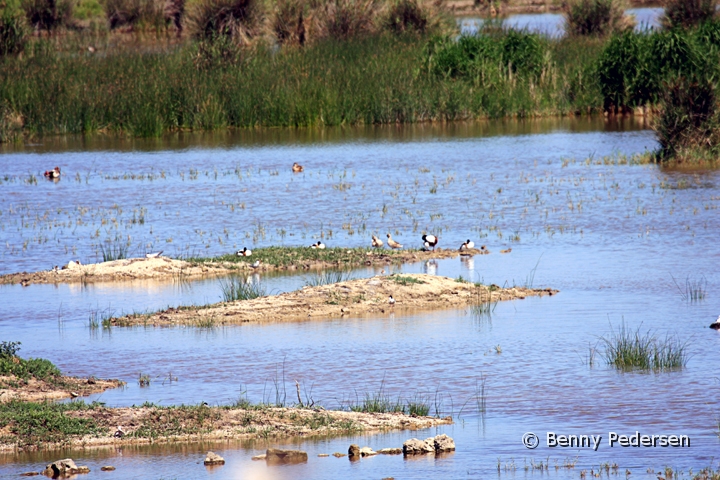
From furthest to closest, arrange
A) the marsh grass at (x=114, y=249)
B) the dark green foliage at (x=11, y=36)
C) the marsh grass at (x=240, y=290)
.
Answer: the dark green foliage at (x=11, y=36), the marsh grass at (x=114, y=249), the marsh grass at (x=240, y=290)

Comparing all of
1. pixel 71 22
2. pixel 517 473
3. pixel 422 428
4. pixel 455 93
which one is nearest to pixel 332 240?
pixel 422 428

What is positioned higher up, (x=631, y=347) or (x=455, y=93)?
(x=455, y=93)

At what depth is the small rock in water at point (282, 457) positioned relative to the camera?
8.57 metres

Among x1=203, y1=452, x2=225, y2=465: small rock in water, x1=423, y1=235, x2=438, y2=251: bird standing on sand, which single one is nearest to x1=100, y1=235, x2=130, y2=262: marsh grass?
x1=423, y1=235, x2=438, y2=251: bird standing on sand

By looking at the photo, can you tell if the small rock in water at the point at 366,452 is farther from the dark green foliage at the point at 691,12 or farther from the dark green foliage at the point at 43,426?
the dark green foliage at the point at 691,12

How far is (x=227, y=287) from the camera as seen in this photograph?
1575 centimetres

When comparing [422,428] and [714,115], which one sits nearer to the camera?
[422,428]

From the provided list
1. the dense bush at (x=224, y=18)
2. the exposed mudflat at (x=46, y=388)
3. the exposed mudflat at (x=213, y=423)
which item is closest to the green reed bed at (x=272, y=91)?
the dense bush at (x=224, y=18)

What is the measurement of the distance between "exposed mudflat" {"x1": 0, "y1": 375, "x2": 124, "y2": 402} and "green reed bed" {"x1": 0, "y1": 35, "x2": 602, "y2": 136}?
22.3 meters

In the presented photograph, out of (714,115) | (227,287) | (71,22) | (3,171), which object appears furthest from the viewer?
(71,22)

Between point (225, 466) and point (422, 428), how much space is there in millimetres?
1746

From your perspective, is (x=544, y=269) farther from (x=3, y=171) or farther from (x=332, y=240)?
(x=3, y=171)
